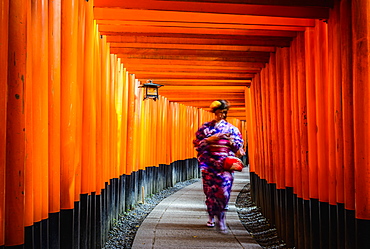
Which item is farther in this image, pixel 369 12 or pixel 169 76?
pixel 169 76

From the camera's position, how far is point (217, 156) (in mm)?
6406

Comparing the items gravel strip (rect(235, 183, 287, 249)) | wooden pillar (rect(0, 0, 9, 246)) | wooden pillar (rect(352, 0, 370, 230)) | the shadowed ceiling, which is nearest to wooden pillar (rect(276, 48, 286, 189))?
the shadowed ceiling

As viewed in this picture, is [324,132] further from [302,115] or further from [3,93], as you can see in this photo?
[3,93]

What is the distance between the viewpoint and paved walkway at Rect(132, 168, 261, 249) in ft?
19.5

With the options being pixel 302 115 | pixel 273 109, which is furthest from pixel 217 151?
pixel 302 115

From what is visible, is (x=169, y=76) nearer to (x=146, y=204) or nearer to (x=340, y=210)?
(x=146, y=204)

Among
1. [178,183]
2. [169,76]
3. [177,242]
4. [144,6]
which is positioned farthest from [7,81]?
[178,183]

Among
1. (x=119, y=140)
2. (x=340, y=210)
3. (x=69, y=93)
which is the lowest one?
(x=340, y=210)

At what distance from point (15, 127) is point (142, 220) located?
19.6ft

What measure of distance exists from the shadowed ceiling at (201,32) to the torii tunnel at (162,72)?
0.06 ft

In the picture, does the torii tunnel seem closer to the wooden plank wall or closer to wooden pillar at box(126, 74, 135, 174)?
the wooden plank wall

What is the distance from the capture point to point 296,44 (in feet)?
19.0

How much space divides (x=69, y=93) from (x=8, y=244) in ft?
5.11

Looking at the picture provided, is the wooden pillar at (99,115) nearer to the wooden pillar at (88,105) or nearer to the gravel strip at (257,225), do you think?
the wooden pillar at (88,105)
